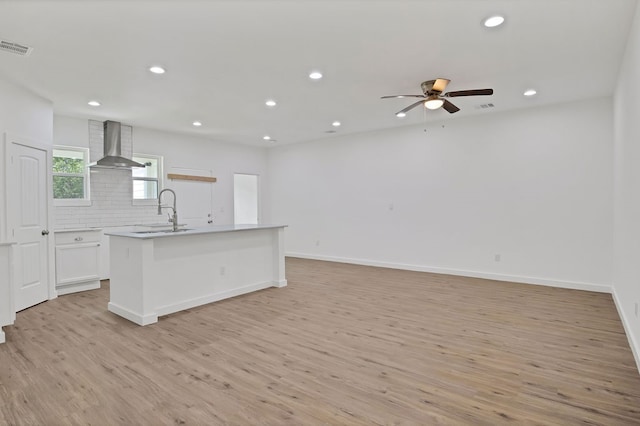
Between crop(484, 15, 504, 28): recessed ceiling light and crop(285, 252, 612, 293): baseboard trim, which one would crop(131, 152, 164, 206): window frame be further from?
crop(484, 15, 504, 28): recessed ceiling light

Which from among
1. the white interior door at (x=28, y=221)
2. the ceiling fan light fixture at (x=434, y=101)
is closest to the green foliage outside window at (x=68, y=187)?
the white interior door at (x=28, y=221)

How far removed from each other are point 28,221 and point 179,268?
219 cm

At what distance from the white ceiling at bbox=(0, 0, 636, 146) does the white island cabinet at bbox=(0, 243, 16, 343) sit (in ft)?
6.53

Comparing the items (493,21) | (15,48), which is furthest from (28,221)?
(493,21)

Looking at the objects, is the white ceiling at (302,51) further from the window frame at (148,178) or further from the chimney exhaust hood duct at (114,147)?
the window frame at (148,178)

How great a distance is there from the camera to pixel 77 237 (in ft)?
17.5

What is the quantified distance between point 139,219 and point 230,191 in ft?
7.41

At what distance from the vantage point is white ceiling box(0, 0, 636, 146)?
273cm

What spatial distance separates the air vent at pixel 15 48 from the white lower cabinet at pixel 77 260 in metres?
2.67

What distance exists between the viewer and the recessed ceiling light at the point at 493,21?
2.85 meters

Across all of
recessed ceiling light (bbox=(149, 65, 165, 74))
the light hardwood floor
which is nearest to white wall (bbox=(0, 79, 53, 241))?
the light hardwood floor

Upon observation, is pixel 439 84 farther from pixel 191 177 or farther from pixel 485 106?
pixel 191 177

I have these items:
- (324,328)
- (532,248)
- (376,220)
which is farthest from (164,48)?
(532,248)

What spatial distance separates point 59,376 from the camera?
2.67m
